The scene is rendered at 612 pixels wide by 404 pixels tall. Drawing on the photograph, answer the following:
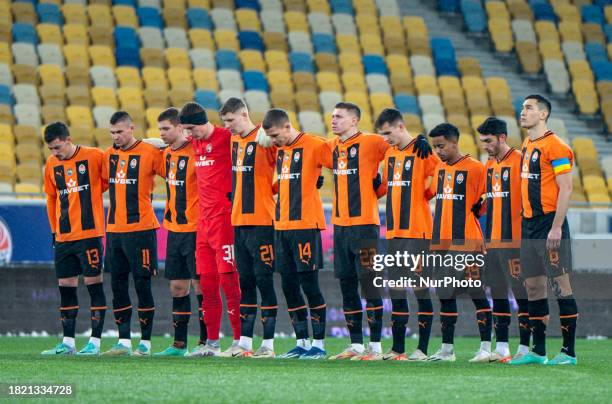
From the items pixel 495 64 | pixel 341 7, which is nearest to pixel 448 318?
pixel 341 7

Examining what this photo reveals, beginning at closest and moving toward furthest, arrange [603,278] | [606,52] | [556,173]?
[556,173] < [603,278] < [606,52]

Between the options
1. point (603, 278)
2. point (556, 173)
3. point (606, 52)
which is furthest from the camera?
point (606, 52)

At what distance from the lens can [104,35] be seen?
68.9 ft

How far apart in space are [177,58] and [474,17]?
647 centimetres

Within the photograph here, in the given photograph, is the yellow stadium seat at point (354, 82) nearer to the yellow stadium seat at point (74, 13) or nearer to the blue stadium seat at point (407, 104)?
the blue stadium seat at point (407, 104)

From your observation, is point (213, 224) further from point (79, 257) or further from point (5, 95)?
point (5, 95)

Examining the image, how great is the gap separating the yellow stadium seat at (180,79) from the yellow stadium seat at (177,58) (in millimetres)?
294

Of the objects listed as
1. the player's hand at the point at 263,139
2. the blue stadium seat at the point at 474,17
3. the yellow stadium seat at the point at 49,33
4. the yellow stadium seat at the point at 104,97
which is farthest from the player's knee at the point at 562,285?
the blue stadium seat at the point at 474,17

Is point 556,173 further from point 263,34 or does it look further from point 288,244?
point 263,34

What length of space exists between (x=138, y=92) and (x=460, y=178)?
9948 millimetres

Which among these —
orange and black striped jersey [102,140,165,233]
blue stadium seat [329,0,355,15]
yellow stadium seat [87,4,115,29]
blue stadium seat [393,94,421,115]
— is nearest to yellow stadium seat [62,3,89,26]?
yellow stadium seat [87,4,115,29]

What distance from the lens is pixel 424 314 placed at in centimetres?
1065

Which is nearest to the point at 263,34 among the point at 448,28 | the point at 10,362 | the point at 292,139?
the point at 448,28

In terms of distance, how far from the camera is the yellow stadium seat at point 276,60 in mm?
21594
